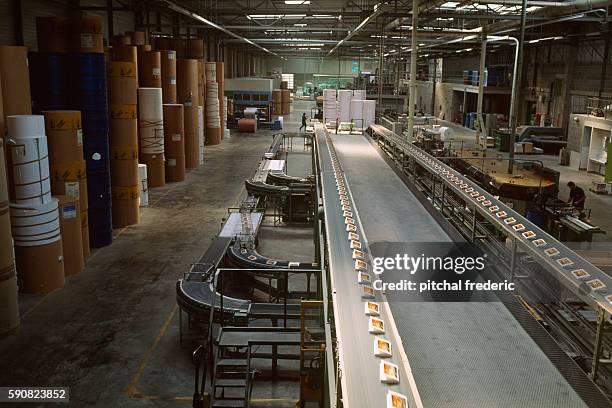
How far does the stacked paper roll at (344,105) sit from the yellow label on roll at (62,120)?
7.32 meters

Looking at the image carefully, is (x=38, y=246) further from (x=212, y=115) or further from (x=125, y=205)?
(x=212, y=115)

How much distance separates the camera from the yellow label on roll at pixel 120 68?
1254 centimetres

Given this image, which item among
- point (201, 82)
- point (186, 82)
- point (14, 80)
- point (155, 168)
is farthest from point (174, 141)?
point (14, 80)

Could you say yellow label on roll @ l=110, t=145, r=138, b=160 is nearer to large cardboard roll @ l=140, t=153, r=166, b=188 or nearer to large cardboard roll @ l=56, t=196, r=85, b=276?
large cardboard roll @ l=56, t=196, r=85, b=276

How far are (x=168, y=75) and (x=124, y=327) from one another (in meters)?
12.3

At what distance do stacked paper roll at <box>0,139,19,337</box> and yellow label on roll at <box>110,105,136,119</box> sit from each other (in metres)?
5.02

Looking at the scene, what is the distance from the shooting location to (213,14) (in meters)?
23.5

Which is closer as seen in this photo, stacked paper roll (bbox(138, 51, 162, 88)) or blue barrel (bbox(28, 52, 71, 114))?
blue barrel (bbox(28, 52, 71, 114))

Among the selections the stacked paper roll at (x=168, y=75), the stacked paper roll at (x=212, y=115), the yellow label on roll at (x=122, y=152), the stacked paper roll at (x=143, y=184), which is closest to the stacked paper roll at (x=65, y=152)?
the yellow label on roll at (x=122, y=152)

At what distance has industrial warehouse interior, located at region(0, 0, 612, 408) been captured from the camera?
3721 millimetres

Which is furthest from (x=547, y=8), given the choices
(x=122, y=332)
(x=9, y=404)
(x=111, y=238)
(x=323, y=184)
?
(x=9, y=404)

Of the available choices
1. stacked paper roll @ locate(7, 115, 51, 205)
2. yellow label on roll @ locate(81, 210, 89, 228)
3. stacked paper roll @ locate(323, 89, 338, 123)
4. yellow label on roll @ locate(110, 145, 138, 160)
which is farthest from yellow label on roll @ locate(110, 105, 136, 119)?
stacked paper roll @ locate(323, 89, 338, 123)

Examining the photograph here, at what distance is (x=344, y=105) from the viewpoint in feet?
50.8

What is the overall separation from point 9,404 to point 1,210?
8.50 ft
